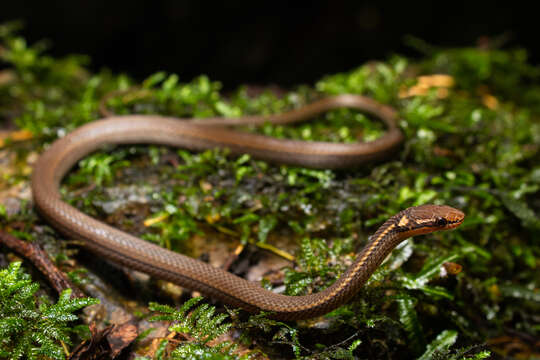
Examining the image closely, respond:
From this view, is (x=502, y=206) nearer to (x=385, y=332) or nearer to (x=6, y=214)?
(x=385, y=332)

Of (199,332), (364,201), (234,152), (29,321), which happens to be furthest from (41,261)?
(364,201)

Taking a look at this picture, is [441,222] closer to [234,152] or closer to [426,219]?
[426,219]

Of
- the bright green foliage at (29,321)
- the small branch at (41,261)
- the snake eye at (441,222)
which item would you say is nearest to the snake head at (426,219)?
the snake eye at (441,222)

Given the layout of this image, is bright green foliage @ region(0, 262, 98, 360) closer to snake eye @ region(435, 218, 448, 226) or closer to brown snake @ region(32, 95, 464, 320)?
brown snake @ region(32, 95, 464, 320)

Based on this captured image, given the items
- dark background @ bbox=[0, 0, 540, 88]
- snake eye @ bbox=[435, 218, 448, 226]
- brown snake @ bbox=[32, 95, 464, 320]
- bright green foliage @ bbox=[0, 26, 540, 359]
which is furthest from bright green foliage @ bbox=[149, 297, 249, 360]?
dark background @ bbox=[0, 0, 540, 88]

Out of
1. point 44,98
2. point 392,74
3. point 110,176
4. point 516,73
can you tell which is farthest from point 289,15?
point 110,176

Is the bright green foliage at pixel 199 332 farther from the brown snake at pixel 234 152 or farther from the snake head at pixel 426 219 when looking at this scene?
the snake head at pixel 426 219
